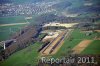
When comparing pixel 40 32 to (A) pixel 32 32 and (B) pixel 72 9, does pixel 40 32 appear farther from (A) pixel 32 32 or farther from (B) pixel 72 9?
(B) pixel 72 9

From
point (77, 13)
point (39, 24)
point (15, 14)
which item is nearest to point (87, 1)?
point (77, 13)

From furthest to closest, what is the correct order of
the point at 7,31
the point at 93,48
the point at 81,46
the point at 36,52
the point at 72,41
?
the point at 7,31 → the point at 36,52 → the point at 72,41 → the point at 81,46 → the point at 93,48

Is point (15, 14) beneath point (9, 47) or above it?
above

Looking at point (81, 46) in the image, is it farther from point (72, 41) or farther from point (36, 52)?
point (36, 52)

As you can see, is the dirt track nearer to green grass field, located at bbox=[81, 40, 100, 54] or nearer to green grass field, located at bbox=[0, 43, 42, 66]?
green grass field, located at bbox=[81, 40, 100, 54]

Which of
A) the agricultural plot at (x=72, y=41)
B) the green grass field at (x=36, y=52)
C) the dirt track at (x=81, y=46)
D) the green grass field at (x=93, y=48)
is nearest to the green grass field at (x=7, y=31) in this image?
the green grass field at (x=36, y=52)

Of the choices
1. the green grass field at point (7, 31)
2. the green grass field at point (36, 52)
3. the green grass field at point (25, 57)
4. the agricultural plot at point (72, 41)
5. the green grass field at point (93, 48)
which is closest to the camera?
the green grass field at point (93, 48)

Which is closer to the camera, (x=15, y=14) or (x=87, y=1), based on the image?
(x=87, y=1)

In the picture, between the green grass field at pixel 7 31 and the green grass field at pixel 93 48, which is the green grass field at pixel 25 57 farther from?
the green grass field at pixel 93 48

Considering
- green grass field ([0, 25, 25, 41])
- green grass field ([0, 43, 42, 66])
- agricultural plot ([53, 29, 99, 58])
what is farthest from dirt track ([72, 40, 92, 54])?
green grass field ([0, 25, 25, 41])

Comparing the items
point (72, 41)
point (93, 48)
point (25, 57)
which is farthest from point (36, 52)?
point (93, 48)

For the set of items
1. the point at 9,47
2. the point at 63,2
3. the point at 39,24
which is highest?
the point at 63,2
